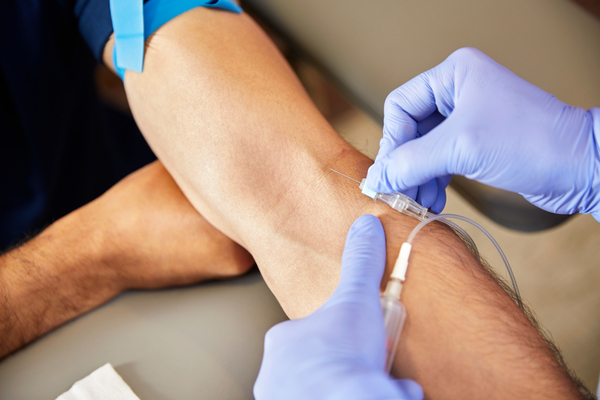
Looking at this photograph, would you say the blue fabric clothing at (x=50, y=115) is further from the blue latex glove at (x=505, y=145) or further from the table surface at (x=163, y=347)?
the blue latex glove at (x=505, y=145)

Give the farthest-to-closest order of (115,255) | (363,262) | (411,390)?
(115,255)
(363,262)
(411,390)

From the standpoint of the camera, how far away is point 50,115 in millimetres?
1195

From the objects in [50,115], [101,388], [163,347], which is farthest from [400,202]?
[50,115]

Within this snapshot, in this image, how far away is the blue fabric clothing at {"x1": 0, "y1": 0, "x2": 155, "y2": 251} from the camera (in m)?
1.07

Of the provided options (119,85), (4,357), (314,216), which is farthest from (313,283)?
(119,85)

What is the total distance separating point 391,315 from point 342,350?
0.12 m

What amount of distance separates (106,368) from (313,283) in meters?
0.53

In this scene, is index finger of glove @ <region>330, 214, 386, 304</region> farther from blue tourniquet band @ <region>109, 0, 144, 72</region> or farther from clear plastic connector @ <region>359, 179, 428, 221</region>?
blue tourniquet band @ <region>109, 0, 144, 72</region>

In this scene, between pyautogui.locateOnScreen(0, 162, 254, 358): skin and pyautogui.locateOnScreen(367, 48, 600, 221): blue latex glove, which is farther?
pyautogui.locateOnScreen(0, 162, 254, 358): skin

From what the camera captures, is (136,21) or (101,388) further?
(136,21)

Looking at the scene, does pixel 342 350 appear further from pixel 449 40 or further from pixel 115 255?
pixel 449 40

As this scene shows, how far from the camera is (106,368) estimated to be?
2.75 feet

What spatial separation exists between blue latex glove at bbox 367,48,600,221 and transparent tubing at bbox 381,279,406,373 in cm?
A: 23

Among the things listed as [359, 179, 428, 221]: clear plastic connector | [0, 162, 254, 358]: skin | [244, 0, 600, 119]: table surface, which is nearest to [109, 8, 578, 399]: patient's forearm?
[359, 179, 428, 221]: clear plastic connector
